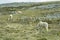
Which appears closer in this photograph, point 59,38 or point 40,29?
point 59,38

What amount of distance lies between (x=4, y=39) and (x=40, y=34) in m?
3.54

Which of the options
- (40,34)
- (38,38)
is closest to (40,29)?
(40,34)

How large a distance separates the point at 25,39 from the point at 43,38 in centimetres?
146

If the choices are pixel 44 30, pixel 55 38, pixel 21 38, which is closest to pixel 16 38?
pixel 21 38

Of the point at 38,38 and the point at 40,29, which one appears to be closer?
the point at 38,38

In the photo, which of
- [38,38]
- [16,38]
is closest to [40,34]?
[38,38]

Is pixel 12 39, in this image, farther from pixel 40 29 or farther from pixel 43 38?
pixel 40 29

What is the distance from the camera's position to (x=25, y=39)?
1653 centimetres

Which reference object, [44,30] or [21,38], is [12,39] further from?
[44,30]

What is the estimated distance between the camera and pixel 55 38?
662 inches

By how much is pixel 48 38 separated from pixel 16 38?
98.6 inches

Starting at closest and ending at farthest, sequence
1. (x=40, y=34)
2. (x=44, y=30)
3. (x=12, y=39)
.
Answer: (x=12, y=39) → (x=40, y=34) → (x=44, y=30)

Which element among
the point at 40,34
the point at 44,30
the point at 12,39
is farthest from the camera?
the point at 44,30

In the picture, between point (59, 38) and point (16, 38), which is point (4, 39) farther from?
point (59, 38)
